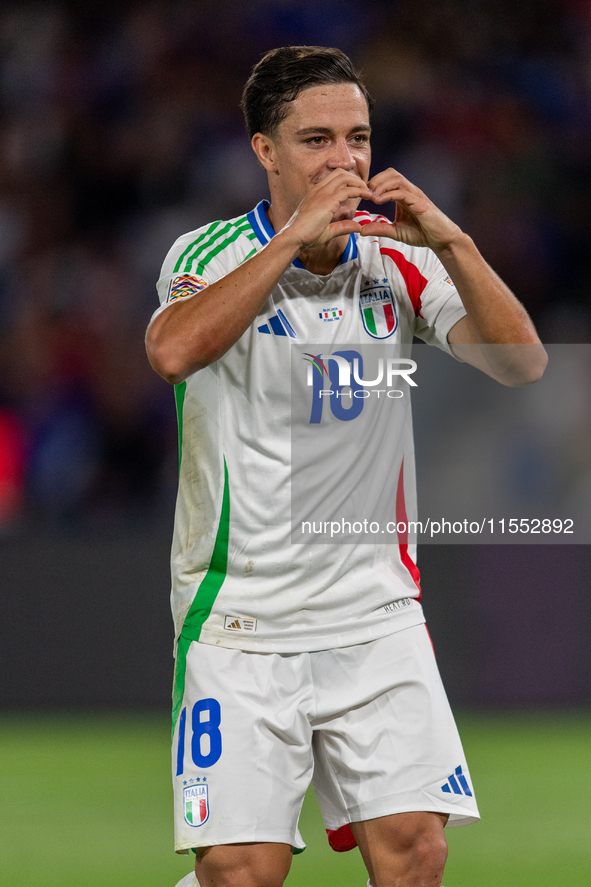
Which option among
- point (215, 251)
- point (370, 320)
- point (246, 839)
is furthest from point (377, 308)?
point (246, 839)

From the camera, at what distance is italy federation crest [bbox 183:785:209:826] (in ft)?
8.22

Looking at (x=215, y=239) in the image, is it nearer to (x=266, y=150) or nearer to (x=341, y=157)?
(x=266, y=150)

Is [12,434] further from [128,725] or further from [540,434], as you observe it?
[540,434]

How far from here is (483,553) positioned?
619 centimetres

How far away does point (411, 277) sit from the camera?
9.41ft

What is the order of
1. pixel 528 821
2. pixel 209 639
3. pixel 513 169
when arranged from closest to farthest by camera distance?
pixel 209 639 < pixel 528 821 < pixel 513 169

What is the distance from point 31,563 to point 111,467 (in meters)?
1.08

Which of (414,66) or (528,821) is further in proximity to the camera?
(414,66)

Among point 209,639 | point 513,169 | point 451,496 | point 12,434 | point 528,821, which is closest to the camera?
point 209,639

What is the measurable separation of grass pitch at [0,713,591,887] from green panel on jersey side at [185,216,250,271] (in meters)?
2.38

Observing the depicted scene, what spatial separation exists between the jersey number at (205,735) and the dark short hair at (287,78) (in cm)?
139

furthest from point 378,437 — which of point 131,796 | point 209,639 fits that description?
point 131,796

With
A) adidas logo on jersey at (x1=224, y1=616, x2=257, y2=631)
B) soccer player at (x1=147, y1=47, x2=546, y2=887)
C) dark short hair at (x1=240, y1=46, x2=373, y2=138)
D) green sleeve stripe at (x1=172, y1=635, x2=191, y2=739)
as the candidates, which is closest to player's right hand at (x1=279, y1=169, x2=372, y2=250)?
soccer player at (x1=147, y1=47, x2=546, y2=887)

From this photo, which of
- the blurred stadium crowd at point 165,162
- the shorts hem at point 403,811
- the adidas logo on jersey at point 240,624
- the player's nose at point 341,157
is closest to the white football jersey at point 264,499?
the adidas logo on jersey at point 240,624
